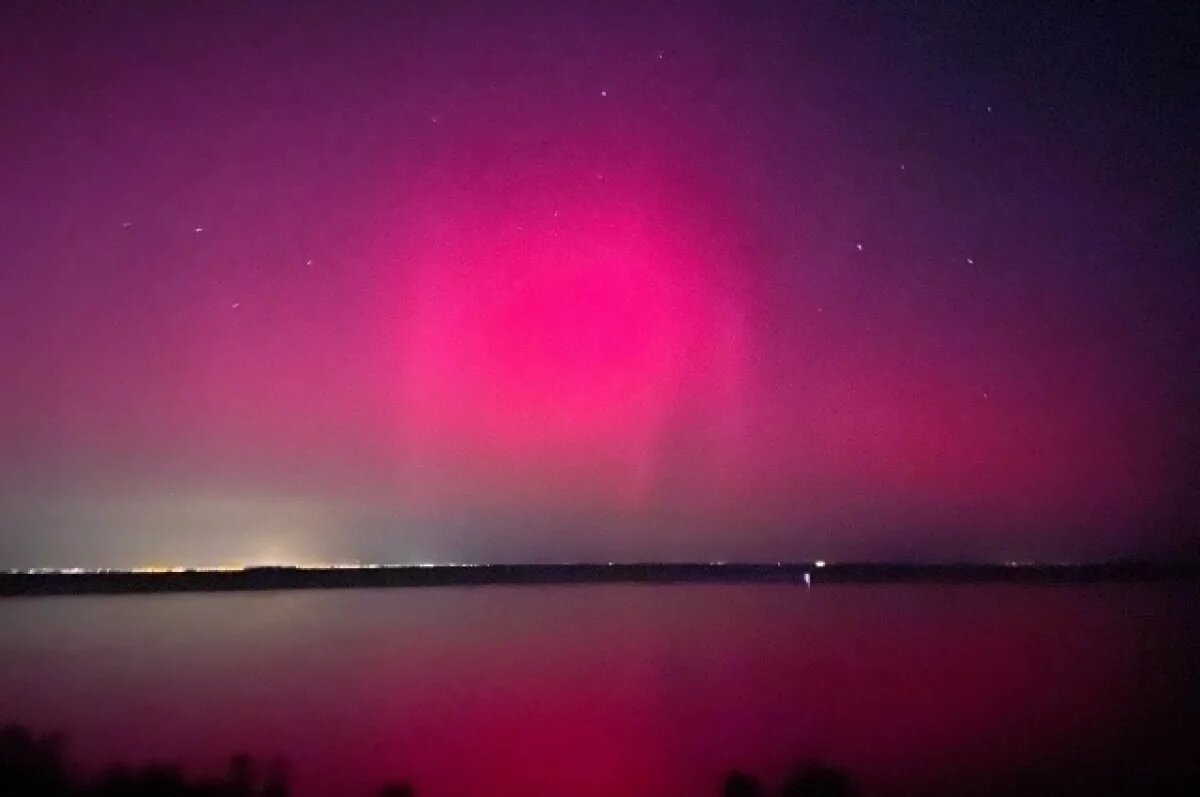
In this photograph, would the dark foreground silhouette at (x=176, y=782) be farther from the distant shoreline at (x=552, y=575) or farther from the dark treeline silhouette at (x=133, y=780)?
the distant shoreline at (x=552, y=575)

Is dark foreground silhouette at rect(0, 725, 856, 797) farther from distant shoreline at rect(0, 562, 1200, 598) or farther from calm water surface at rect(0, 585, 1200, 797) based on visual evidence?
distant shoreline at rect(0, 562, 1200, 598)

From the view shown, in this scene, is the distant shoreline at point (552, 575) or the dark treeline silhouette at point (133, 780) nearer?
the dark treeline silhouette at point (133, 780)

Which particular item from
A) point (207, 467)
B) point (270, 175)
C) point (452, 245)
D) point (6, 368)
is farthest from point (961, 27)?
point (6, 368)

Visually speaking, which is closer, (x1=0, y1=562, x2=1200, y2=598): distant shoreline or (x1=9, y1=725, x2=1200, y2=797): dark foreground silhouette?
(x1=9, y1=725, x2=1200, y2=797): dark foreground silhouette

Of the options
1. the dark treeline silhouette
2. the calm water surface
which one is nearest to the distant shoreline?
the calm water surface

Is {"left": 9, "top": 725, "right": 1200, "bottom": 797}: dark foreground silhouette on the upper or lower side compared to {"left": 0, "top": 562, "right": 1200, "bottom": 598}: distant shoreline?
lower

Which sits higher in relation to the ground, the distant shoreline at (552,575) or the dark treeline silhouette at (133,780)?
the distant shoreline at (552,575)

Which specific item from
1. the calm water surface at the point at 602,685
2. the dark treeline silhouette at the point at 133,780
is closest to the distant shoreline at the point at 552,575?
the calm water surface at the point at 602,685

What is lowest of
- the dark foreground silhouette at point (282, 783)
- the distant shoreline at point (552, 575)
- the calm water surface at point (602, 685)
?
the dark foreground silhouette at point (282, 783)

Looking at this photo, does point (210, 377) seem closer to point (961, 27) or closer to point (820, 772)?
point (820, 772)
